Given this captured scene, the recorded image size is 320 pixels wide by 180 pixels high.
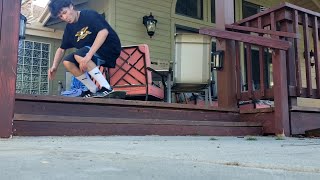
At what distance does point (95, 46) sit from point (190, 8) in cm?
431

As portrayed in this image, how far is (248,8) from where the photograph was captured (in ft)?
27.1

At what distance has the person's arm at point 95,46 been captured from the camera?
346 centimetres

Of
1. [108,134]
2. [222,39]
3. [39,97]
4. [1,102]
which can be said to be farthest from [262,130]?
[1,102]

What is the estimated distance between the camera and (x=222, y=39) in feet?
13.2

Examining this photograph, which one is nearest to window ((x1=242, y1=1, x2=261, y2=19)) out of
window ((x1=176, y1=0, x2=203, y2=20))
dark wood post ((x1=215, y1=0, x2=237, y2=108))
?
window ((x1=176, y1=0, x2=203, y2=20))

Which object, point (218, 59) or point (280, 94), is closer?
point (280, 94)

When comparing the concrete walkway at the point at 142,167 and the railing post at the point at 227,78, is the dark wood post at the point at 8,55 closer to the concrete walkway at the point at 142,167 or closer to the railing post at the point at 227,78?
the concrete walkway at the point at 142,167

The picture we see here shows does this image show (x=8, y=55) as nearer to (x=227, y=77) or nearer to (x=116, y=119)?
(x=116, y=119)

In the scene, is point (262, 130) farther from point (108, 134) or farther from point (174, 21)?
point (174, 21)

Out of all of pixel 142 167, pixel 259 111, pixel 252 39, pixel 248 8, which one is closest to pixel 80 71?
pixel 252 39

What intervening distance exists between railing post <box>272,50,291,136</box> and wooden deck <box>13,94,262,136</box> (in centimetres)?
25

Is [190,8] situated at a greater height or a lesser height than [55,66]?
greater

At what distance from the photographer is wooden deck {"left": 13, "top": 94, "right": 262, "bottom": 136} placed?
8.74 ft

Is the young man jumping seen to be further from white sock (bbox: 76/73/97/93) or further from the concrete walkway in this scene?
the concrete walkway
